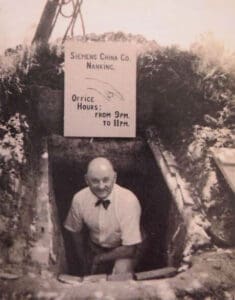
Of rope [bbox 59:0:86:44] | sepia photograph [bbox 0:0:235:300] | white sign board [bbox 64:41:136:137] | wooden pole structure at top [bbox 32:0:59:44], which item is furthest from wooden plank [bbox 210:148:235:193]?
wooden pole structure at top [bbox 32:0:59:44]

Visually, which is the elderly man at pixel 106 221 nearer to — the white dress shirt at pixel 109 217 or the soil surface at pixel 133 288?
the white dress shirt at pixel 109 217

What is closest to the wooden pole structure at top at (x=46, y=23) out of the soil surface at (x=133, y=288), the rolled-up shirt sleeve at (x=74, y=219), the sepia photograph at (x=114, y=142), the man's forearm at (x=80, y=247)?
the sepia photograph at (x=114, y=142)

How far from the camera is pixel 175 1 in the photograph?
186 cm

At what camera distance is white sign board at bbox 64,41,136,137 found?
5.91 feet

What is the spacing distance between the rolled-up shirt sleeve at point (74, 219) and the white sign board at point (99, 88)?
0.27m

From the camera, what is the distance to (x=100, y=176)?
182cm

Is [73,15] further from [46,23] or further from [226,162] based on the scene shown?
[226,162]

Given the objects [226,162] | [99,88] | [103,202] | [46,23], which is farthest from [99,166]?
[46,23]

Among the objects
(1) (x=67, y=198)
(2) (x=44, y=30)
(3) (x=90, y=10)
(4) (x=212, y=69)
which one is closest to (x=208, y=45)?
(4) (x=212, y=69)

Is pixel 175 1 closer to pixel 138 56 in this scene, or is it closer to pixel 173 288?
pixel 138 56

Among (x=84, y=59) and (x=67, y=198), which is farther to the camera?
(x=67, y=198)

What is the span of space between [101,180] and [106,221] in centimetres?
17

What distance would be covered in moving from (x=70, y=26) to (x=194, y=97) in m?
0.57

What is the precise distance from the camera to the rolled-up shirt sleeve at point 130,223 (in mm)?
1812
